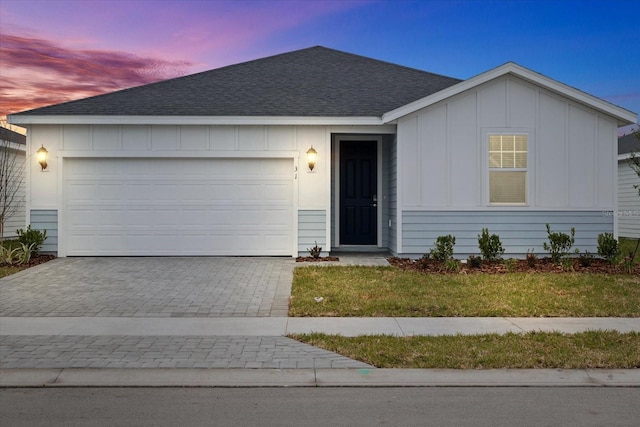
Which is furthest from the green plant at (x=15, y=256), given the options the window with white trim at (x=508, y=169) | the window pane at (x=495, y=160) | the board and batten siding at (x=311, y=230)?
the window pane at (x=495, y=160)

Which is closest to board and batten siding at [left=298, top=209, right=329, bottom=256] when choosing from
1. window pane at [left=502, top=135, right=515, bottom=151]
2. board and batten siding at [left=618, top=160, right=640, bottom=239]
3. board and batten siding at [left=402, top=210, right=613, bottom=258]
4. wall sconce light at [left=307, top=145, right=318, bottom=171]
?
wall sconce light at [left=307, top=145, right=318, bottom=171]

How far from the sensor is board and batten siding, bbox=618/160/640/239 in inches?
887

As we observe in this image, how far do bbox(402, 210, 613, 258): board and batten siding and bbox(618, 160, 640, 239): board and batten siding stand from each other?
9668 mm

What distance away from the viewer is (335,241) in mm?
16031

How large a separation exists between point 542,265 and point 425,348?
24.7ft

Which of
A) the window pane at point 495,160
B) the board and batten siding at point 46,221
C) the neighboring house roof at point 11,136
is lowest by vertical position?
the board and batten siding at point 46,221

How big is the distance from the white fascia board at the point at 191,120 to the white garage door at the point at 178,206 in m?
1.03

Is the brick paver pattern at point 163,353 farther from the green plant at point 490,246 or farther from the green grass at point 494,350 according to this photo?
the green plant at point 490,246

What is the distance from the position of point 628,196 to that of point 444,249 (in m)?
14.3

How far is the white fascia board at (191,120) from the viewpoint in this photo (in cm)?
1416

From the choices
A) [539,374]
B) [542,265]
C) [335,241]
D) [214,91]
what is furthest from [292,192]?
[539,374]

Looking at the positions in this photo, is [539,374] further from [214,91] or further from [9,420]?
[214,91]

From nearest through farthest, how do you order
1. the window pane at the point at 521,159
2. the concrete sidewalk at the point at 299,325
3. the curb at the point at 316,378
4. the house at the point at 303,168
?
the curb at the point at 316,378 → the concrete sidewalk at the point at 299,325 → the house at the point at 303,168 → the window pane at the point at 521,159

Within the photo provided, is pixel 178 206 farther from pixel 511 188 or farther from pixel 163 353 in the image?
pixel 163 353
